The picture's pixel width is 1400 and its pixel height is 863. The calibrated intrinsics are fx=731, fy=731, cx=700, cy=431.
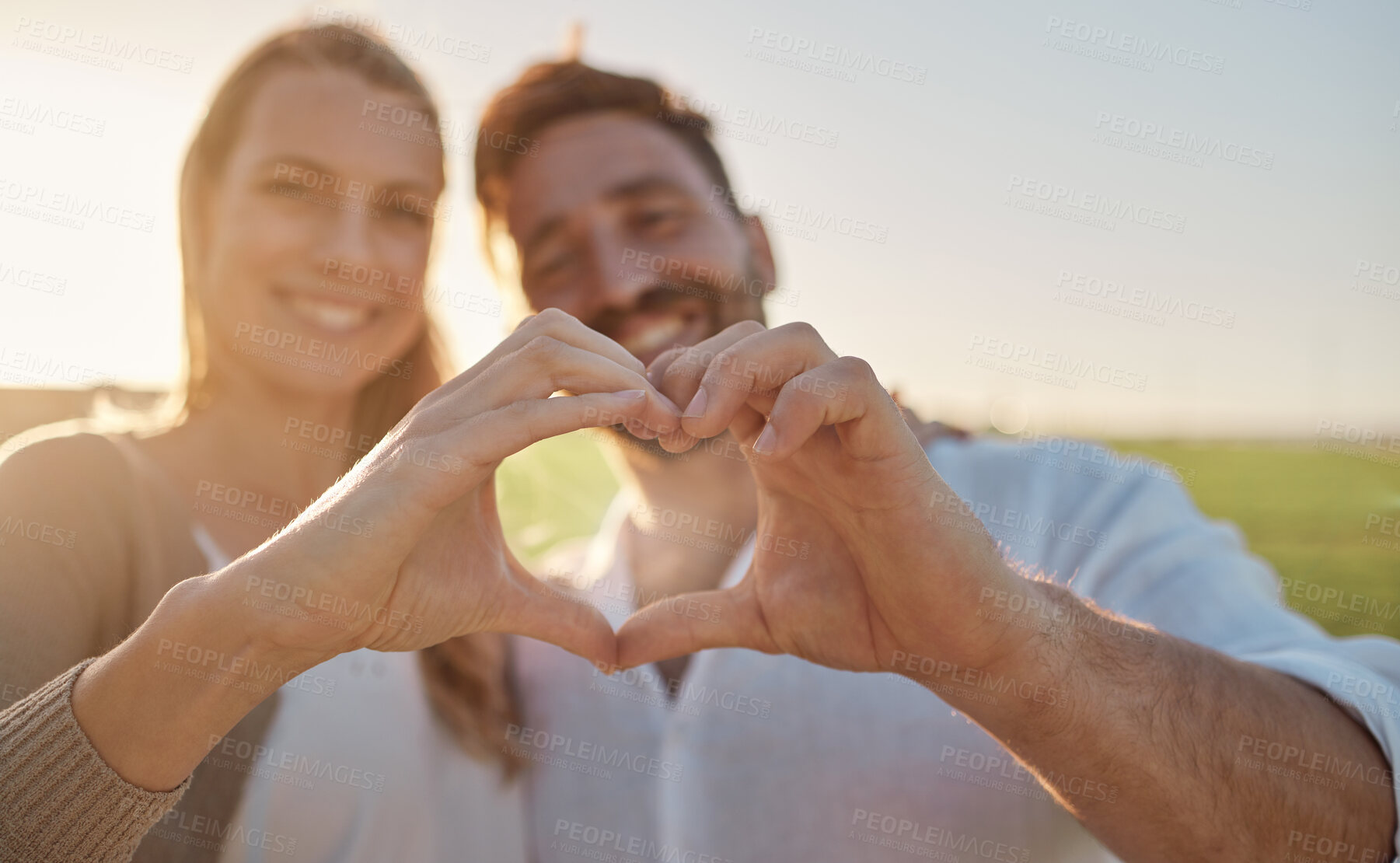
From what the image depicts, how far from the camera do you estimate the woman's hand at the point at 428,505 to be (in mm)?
1271

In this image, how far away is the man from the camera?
149 cm

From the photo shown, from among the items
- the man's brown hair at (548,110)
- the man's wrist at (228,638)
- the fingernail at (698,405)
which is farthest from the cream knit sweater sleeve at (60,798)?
the man's brown hair at (548,110)

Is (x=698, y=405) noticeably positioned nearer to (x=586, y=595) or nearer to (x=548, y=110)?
(x=586, y=595)

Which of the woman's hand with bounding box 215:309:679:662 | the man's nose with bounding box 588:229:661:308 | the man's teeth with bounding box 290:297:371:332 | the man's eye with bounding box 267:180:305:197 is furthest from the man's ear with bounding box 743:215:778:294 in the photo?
the woman's hand with bounding box 215:309:679:662

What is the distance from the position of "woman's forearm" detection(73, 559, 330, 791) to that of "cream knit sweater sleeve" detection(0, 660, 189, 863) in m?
0.02

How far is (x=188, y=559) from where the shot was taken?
2.28 meters

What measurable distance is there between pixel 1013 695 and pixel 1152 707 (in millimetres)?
320

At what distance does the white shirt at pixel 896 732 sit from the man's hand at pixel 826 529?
664 millimetres

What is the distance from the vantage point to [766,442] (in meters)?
1.36

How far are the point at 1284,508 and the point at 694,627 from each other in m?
38.0

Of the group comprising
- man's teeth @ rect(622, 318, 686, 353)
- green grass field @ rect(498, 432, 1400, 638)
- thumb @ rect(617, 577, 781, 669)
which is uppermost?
man's teeth @ rect(622, 318, 686, 353)

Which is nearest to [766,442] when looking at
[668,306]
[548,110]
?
[668,306]

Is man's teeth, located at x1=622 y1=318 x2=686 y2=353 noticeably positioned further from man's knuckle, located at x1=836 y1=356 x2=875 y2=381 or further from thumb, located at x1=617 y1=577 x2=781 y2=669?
man's knuckle, located at x1=836 y1=356 x2=875 y2=381

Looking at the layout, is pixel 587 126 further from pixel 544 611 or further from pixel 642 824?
pixel 642 824
